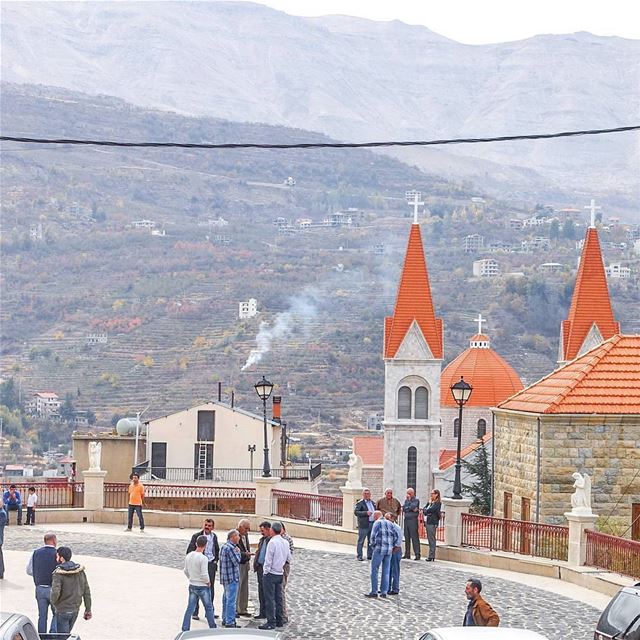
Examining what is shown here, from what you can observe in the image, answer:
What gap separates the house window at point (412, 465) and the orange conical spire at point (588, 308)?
33.6 ft

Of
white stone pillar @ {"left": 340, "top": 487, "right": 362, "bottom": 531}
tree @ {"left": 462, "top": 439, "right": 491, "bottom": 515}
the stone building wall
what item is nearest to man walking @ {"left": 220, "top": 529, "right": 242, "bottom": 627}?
white stone pillar @ {"left": 340, "top": 487, "right": 362, "bottom": 531}

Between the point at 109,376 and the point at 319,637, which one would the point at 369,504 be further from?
the point at 109,376

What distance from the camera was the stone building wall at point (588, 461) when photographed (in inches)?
1097

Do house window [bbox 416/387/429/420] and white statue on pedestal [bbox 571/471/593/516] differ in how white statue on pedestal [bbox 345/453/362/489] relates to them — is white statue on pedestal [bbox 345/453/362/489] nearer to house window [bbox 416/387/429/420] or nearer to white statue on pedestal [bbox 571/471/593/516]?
white statue on pedestal [bbox 571/471/593/516]

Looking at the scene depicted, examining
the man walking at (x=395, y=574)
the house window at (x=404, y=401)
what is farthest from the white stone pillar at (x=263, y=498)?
the house window at (x=404, y=401)

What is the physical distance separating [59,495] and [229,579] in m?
13.9

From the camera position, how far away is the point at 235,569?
55.2 ft

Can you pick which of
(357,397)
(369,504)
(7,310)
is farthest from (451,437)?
(7,310)

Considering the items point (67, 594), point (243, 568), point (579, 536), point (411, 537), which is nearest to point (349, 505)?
point (411, 537)

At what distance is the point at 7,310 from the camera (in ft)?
613

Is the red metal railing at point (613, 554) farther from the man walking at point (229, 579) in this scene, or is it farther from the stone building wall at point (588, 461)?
the man walking at point (229, 579)

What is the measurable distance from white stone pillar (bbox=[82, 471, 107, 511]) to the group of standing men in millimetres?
11658

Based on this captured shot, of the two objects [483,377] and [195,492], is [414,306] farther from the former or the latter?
[195,492]

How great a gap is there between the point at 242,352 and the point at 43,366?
25.6 m
